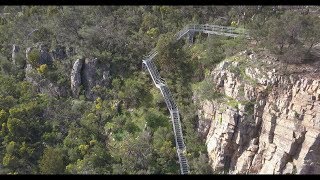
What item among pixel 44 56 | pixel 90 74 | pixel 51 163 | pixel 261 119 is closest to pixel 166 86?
pixel 90 74

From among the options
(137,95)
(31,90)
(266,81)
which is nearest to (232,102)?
(266,81)

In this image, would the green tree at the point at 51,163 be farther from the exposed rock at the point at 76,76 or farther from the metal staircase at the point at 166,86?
the metal staircase at the point at 166,86

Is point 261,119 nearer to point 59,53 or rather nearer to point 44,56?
point 59,53

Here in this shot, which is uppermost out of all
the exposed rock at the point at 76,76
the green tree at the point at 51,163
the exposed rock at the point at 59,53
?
the exposed rock at the point at 59,53

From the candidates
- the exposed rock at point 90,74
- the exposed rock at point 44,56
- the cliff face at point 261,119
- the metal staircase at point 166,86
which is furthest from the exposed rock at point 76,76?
the cliff face at point 261,119

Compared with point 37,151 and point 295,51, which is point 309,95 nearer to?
point 295,51

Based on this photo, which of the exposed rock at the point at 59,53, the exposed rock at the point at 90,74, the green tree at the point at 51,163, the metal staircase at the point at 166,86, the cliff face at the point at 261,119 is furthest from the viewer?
the exposed rock at the point at 59,53
